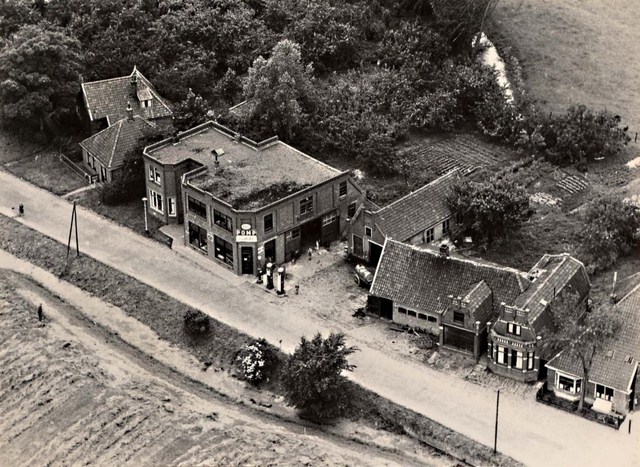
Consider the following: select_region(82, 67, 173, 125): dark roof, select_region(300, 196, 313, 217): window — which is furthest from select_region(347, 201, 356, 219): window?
select_region(82, 67, 173, 125): dark roof

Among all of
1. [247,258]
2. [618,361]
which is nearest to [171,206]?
[247,258]

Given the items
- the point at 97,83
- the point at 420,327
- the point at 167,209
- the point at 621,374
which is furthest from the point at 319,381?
the point at 97,83

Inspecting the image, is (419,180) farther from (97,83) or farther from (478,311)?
(97,83)

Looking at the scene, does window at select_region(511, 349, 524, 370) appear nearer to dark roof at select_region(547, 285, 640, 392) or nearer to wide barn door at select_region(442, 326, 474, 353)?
dark roof at select_region(547, 285, 640, 392)

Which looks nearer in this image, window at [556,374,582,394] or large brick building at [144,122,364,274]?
window at [556,374,582,394]

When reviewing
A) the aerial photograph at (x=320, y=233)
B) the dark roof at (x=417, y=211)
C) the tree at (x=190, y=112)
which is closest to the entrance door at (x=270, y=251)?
the aerial photograph at (x=320, y=233)

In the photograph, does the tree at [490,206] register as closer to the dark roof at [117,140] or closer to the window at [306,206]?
the window at [306,206]
